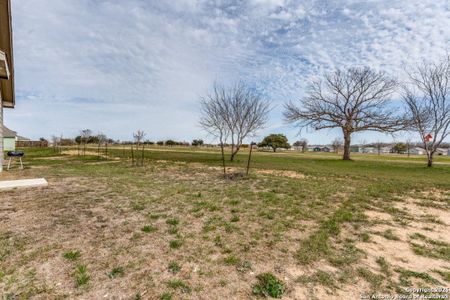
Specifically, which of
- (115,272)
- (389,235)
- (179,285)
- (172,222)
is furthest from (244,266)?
(389,235)

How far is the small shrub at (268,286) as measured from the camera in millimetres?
2232

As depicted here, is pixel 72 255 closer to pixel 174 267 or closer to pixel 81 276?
pixel 81 276

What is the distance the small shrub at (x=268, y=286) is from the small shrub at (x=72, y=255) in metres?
2.15

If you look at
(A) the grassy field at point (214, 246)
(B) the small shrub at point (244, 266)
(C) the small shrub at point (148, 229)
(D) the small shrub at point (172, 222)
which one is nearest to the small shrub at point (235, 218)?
(A) the grassy field at point (214, 246)

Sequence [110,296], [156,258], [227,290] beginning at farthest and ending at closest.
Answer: [156,258], [227,290], [110,296]

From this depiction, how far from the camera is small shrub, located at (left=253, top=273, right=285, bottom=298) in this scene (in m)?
2.23

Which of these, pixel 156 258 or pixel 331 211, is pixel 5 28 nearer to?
pixel 156 258

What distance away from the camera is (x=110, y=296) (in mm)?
2104

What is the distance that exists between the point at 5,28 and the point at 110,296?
372 inches

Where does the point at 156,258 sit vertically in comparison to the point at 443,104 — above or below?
below

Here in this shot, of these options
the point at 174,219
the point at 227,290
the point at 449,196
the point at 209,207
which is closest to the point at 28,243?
the point at 174,219

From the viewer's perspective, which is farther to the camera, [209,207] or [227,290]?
[209,207]

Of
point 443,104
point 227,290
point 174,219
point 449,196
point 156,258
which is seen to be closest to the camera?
point 227,290

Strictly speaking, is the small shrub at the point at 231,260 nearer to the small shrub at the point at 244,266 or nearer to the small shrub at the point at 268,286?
the small shrub at the point at 244,266
